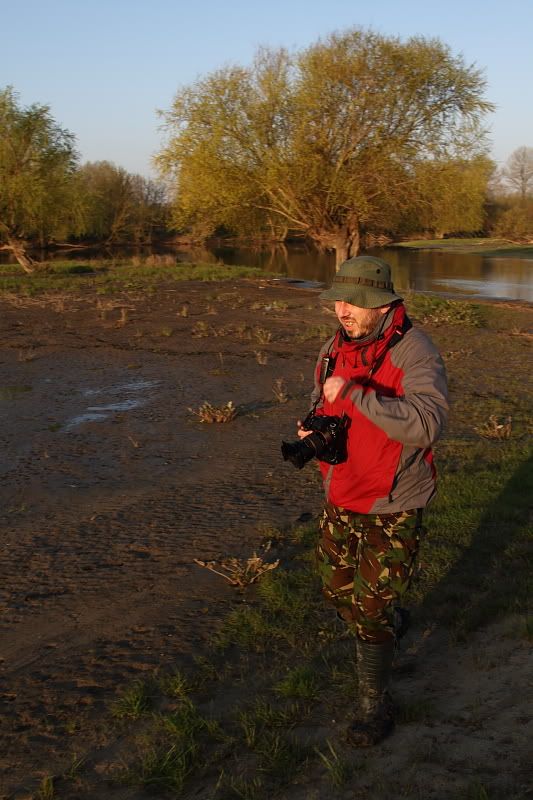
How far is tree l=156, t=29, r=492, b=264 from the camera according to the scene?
68.9ft

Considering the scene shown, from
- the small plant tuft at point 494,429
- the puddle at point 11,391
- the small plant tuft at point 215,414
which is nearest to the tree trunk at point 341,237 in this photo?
the puddle at point 11,391

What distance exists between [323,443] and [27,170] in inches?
1220

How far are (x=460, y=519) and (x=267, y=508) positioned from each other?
1.53m

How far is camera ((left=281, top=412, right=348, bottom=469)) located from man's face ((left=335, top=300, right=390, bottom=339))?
382 millimetres

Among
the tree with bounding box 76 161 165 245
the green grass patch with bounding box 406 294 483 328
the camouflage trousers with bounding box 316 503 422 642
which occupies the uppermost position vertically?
the tree with bounding box 76 161 165 245

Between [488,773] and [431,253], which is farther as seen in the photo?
[431,253]

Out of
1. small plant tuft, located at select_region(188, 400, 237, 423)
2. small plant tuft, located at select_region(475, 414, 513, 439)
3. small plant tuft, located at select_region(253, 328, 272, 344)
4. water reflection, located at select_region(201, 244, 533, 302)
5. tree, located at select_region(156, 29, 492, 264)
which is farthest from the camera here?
water reflection, located at select_region(201, 244, 533, 302)

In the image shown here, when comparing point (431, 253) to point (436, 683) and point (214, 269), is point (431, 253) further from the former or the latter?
point (436, 683)

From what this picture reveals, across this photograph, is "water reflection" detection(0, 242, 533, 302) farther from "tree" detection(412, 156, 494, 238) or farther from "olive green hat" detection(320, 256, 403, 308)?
"olive green hat" detection(320, 256, 403, 308)

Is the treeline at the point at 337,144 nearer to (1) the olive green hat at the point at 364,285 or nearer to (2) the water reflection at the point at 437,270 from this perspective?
(2) the water reflection at the point at 437,270

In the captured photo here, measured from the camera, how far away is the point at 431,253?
52094mm

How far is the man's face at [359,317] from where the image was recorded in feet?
9.62

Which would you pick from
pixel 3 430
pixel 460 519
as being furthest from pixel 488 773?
pixel 3 430

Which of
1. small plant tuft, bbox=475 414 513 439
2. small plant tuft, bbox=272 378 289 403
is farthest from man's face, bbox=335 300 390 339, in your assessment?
small plant tuft, bbox=272 378 289 403
